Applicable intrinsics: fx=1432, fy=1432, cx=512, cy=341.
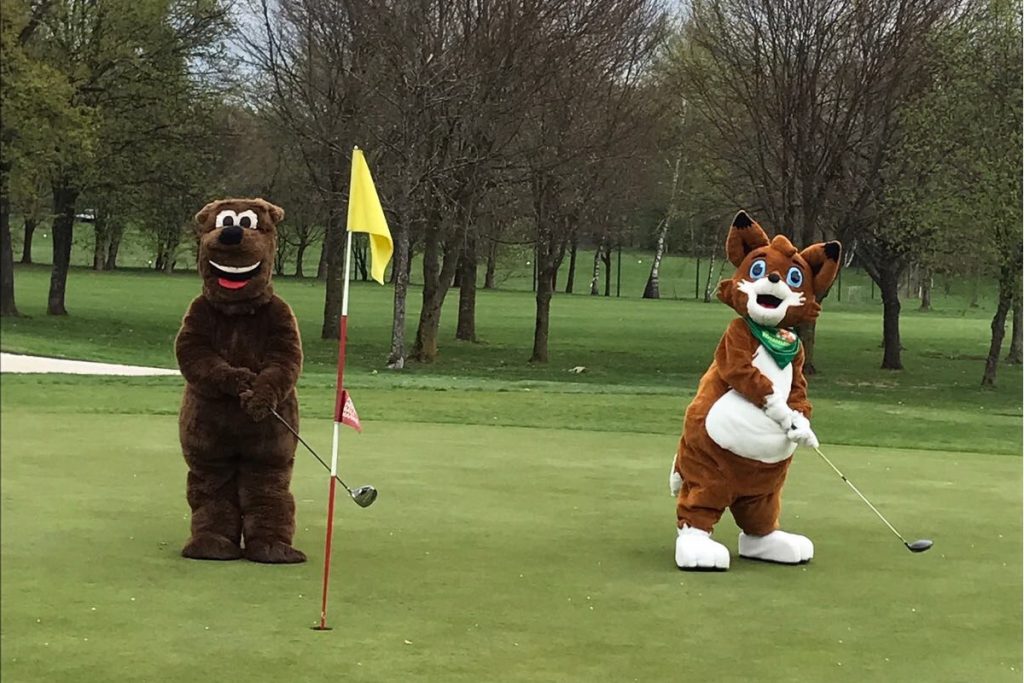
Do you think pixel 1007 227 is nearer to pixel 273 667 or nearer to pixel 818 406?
pixel 818 406

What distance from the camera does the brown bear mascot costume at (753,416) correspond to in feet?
25.6

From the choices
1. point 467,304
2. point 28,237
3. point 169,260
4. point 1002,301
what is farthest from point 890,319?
point 28,237

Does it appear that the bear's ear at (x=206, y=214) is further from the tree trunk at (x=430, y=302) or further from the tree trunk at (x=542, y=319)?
the tree trunk at (x=542, y=319)

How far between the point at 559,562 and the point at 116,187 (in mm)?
21358

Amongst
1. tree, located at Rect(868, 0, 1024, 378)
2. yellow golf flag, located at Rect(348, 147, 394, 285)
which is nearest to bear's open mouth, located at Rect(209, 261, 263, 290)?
yellow golf flag, located at Rect(348, 147, 394, 285)

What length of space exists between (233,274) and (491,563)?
1.99 meters

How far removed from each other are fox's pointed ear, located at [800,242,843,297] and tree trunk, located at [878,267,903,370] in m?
23.7

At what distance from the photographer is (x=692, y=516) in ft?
26.1

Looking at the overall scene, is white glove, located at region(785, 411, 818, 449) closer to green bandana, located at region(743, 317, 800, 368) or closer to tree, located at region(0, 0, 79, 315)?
green bandana, located at region(743, 317, 800, 368)

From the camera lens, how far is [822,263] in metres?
8.28

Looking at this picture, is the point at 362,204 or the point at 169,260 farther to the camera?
the point at 169,260

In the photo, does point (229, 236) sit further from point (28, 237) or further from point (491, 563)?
point (28, 237)

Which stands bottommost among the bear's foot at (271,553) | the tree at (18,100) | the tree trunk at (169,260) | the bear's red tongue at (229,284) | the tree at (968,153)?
the bear's foot at (271,553)

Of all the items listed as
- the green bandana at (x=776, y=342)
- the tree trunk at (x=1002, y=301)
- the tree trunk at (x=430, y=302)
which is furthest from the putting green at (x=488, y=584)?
the tree trunk at (x=430, y=302)
